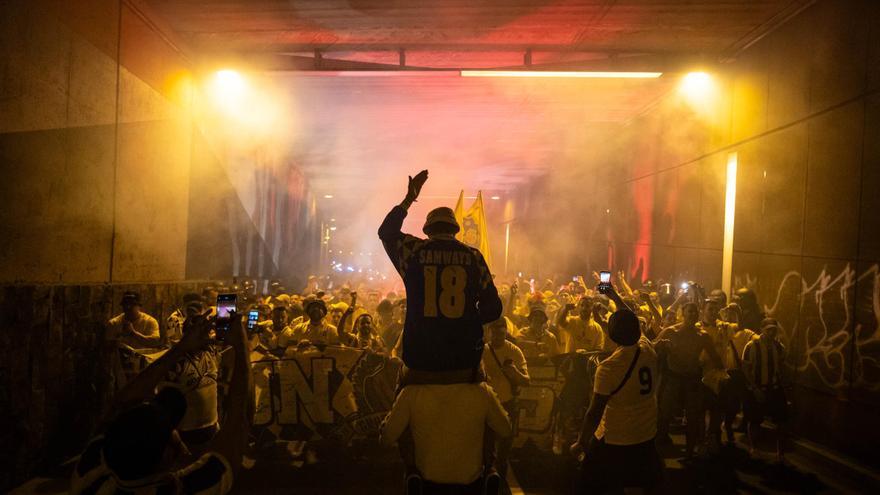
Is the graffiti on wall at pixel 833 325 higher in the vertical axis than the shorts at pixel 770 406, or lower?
higher

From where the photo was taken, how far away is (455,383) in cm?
365

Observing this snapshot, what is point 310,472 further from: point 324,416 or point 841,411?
point 841,411

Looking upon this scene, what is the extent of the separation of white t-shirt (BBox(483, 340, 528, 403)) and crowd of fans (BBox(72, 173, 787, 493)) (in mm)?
15

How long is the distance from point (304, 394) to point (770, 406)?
19.1 feet

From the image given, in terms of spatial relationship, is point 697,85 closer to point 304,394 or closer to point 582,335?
point 582,335

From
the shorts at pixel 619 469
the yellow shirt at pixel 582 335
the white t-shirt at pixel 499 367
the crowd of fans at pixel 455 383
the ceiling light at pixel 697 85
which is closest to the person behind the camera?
the crowd of fans at pixel 455 383

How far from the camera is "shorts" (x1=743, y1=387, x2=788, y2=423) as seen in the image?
304 inches

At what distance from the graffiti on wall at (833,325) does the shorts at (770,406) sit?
97cm

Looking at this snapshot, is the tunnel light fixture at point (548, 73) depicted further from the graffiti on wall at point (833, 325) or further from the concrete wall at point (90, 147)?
the concrete wall at point (90, 147)

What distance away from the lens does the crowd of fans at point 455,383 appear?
2857mm

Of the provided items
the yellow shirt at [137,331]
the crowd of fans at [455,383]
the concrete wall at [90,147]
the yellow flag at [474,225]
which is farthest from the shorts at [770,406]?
the concrete wall at [90,147]

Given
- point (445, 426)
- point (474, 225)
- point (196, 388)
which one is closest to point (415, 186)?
point (445, 426)

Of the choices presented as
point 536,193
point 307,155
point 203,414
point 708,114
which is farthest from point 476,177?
point 203,414

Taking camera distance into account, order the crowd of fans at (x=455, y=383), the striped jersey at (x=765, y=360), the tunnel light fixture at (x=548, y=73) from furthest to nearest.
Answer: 1. the tunnel light fixture at (x=548, y=73)
2. the striped jersey at (x=765, y=360)
3. the crowd of fans at (x=455, y=383)
